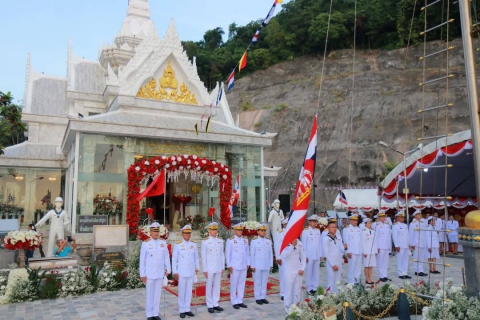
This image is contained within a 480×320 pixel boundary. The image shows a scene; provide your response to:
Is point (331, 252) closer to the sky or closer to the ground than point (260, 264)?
closer to the sky

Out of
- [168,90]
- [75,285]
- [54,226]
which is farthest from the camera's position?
[168,90]

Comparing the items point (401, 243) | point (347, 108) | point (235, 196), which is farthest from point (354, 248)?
point (347, 108)

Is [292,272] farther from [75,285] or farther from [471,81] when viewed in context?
[75,285]

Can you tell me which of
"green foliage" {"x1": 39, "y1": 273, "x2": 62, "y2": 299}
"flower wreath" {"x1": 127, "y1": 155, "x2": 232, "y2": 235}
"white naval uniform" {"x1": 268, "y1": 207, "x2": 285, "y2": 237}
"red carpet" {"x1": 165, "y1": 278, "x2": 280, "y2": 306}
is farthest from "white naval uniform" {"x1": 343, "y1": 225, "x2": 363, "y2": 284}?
"green foliage" {"x1": 39, "y1": 273, "x2": 62, "y2": 299}

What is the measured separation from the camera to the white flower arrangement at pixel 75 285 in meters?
9.70

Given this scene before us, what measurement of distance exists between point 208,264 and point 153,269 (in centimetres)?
132

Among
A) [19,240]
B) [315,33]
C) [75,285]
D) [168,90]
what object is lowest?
[75,285]

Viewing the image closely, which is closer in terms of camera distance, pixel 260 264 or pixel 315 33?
Answer: pixel 260 264

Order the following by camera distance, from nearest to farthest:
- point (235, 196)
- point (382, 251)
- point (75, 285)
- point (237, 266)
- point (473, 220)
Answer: point (473, 220)
point (237, 266)
point (75, 285)
point (382, 251)
point (235, 196)

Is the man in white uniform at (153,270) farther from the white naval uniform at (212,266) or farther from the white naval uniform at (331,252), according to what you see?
the white naval uniform at (331,252)

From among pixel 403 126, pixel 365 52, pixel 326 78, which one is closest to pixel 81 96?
pixel 403 126

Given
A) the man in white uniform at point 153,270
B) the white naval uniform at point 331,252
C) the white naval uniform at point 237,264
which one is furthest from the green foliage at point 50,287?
the white naval uniform at point 331,252

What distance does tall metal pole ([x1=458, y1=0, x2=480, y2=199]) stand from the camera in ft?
18.2

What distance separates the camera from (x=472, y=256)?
521 centimetres
